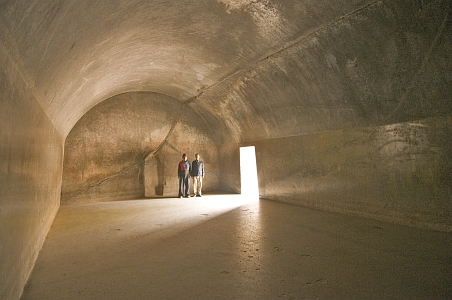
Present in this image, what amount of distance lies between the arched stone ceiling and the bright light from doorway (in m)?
2.66

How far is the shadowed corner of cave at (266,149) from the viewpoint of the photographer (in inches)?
90.0

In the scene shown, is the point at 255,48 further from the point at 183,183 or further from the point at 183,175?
the point at 183,183

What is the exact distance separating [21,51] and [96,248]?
2777mm

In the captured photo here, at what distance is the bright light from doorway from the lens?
9.40 m

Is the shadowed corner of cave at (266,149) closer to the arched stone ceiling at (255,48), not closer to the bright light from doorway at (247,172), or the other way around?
the arched stone ceiling at (255,48)

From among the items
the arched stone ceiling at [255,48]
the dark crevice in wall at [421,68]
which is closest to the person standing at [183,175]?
the arched stone ceiling at [255,48]

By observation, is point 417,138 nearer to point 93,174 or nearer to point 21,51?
point 21,51

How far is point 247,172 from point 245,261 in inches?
262

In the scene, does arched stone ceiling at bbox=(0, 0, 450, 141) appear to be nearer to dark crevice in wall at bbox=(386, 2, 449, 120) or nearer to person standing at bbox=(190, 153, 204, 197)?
dark crevice in wall at bbox=(386, 2, 449, 120)

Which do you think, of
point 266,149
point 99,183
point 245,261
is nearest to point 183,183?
point 99,183

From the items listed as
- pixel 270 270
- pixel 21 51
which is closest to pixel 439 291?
pixel 270 270

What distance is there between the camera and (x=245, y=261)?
299 cm

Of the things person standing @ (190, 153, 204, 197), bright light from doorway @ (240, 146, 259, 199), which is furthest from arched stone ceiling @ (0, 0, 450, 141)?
person standing @ (190, 153, 204, 197)

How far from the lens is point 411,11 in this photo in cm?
329
